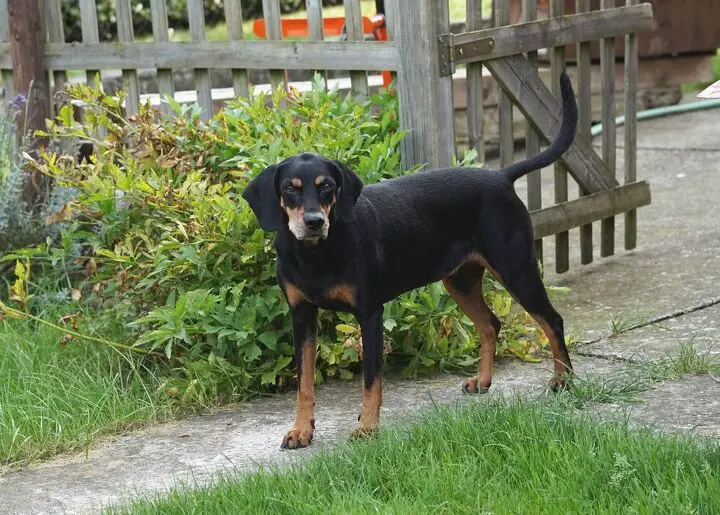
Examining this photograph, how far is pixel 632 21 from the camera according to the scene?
6809 millimetres

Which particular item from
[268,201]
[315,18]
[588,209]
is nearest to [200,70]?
[315,18]

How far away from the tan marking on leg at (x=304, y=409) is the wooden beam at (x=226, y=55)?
5.86 feet

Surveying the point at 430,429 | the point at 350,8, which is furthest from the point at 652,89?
the point at 430,429

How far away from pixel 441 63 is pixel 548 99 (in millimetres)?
1099

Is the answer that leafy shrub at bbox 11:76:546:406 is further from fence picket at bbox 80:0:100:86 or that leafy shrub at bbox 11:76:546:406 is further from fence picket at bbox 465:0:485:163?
fence picket at bbox 80:0:100:86

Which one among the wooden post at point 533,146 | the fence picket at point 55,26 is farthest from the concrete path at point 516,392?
the fence picket at point 55,26

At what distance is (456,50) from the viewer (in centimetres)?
552

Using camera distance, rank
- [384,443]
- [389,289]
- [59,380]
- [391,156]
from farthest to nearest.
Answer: [391,156] → [59,380] → [389,289] → [384,443]

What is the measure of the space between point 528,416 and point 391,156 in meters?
1.81

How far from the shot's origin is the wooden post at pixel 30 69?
6.86 meters

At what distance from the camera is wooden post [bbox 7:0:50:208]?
6.86 meters

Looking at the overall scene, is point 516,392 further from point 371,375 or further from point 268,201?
point 268,201

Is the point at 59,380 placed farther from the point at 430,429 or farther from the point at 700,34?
the point at 700,34

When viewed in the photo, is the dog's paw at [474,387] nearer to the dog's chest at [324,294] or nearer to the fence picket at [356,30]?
the dog's chest at [324,294]
